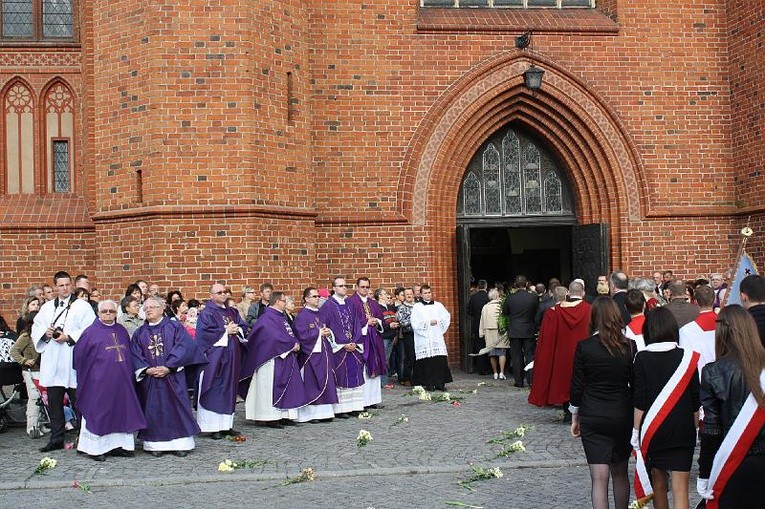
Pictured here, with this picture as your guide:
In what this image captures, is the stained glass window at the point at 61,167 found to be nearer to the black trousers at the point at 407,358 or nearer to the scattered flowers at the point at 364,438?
the black trousers at the point at 407,358

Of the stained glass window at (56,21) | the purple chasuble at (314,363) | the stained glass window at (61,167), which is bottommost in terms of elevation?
the purple chasuble at (314,363)

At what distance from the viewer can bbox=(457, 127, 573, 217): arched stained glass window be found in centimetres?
1944

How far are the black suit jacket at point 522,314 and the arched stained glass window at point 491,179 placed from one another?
3.11m

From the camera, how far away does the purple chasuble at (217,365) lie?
1218 centimetres

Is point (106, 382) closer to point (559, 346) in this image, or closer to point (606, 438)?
point (559, 346)

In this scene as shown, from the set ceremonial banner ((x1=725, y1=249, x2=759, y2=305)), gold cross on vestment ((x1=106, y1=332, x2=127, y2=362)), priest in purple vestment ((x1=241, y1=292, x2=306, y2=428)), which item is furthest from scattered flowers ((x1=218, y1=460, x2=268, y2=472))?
ceremonial banner ((x1=725, y1=249, x2=759, y2=305))

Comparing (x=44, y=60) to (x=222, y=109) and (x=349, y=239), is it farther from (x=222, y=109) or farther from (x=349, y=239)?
(x=349, y=239)

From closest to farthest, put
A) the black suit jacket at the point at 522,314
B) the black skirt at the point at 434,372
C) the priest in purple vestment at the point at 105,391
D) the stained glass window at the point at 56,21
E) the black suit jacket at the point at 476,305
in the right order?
the priest in purple vestment at the point at 105,391
the black skirt at the point at 434,372
the black suit jacket at the point at 522,314
the black suit jacket at the point at 476,305
the stained glass window at the point at 56,21

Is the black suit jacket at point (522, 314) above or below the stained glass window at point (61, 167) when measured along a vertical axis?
below

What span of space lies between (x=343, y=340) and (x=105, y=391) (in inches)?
155

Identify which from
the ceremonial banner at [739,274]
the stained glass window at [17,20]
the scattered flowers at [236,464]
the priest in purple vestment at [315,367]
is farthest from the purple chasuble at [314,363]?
the stained glass window at [17,20]

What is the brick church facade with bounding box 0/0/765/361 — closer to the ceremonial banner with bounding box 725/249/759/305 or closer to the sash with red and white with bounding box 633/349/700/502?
the ceremonial banner with bounding box 725/249/759/305

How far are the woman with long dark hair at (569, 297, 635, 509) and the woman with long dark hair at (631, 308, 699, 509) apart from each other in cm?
13

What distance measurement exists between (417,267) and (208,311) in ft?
21.1
